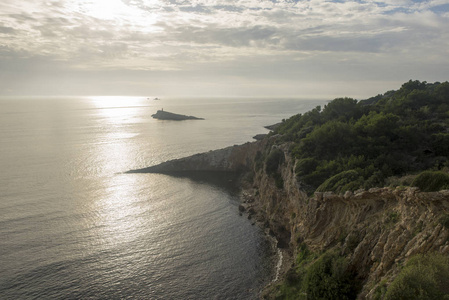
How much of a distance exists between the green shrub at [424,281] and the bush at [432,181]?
441 cm

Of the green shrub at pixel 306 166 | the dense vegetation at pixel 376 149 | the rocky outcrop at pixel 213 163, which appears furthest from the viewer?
the rocky outcrop at pixel 213 163

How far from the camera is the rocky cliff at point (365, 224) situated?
16.6 metres

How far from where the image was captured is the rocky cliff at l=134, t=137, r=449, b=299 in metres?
16.6

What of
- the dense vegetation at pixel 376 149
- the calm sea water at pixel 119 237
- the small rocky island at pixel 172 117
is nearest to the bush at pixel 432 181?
the dense vegetation at pixel 376 149

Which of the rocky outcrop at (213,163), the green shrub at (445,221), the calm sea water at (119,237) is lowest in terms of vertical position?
the calm sea water at (119,237)

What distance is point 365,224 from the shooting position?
2183cm

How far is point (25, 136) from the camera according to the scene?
107m

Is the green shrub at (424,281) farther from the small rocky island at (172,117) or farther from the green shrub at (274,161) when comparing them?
the small rocky island at (172,117)

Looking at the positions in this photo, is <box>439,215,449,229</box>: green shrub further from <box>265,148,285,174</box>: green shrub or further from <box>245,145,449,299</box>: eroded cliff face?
<box>265,148,285,174</box>: green shrub

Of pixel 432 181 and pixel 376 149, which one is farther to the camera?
pixel 376 149

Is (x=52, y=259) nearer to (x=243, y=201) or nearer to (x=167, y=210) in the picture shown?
(x=167, y=210)

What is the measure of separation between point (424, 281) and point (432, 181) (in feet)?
21.9

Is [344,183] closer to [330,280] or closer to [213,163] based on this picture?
[330,280]

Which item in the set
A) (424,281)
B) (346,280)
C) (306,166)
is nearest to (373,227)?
(346,280)
